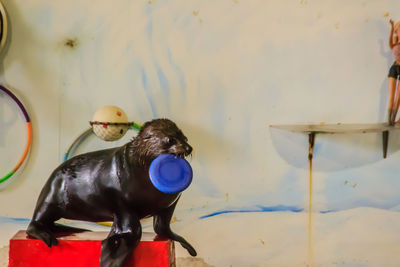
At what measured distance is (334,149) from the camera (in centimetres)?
198

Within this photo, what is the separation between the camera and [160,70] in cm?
195

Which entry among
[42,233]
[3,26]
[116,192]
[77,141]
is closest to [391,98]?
[116,192]

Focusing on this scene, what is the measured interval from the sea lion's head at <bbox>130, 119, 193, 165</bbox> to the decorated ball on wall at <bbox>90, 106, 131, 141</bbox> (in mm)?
251

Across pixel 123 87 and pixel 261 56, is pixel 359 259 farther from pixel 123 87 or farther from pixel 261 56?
pixel 123 87

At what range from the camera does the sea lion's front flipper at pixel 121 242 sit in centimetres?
121

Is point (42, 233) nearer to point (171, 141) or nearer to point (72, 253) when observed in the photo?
point (72, 253)

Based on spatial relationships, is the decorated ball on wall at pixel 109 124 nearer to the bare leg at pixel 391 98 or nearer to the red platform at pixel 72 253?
the red platform at pixel 72 253

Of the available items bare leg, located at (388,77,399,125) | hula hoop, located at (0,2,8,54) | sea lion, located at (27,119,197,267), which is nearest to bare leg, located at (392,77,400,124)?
bare leg, located at (388,77,399,125)

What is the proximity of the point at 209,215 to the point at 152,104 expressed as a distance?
0.60m

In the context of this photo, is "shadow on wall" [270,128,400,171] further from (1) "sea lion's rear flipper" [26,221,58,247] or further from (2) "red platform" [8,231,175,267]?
(1) "sea lion's rear flipper" [26,221,58,247]

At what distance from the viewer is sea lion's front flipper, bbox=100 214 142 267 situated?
1210 mm

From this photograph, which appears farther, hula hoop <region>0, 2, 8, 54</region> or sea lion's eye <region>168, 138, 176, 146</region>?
hula hoop <region>0, 2, 8, 54</region>

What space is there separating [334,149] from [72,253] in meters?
1.30

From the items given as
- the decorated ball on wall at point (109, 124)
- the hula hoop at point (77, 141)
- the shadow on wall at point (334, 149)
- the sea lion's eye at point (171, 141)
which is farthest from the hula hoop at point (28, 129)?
the shadow on wall at point (334, 149)
